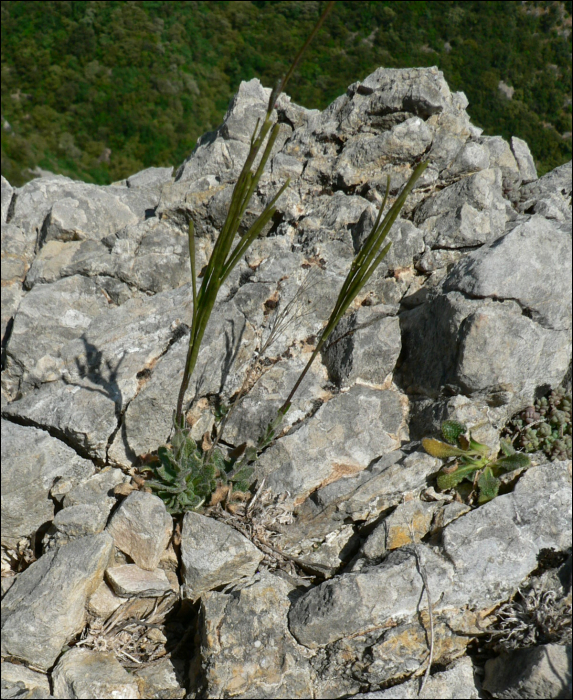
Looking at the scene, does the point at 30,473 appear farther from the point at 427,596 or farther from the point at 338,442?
the point at 427,596

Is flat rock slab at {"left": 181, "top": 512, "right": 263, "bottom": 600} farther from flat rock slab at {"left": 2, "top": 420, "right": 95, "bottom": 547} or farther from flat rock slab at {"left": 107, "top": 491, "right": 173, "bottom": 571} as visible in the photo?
flat rock slab at {"left": 2, "top": 420, "right": 95, "bottom": 547}

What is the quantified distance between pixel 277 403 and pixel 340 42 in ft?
207

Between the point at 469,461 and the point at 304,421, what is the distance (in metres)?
1.53

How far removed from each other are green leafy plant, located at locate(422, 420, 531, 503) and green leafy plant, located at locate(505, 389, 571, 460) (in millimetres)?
384

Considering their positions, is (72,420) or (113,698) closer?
(113,698)

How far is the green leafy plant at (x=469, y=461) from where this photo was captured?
13.9ft

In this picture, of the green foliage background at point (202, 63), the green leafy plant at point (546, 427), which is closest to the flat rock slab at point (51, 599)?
the green leafy plant at point (546, 427)

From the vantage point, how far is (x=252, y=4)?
65.7 metres

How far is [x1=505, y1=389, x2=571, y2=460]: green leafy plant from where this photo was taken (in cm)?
460

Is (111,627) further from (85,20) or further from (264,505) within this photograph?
(85,20)

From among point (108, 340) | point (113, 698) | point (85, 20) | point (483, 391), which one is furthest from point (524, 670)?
point (85, 20)

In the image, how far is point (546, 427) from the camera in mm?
4656

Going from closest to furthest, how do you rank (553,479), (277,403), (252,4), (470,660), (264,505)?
(470,660) → (553,479) → (264,505) → (277,403) → (252,4)

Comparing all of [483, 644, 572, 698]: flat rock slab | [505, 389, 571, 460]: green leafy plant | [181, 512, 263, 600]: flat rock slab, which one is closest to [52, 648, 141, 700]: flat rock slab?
[181, 512, 263, 600]: flat rock slab
